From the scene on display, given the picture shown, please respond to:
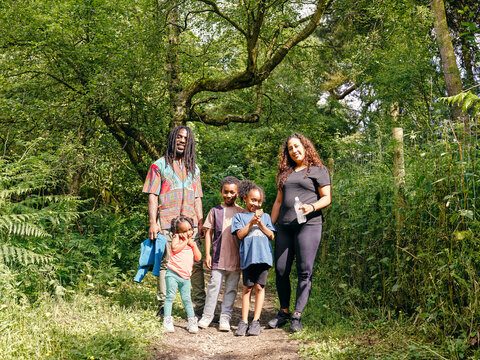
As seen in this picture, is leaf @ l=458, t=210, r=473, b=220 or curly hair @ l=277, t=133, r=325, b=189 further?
curly hair @ l=277, t=133, r=325, b=189

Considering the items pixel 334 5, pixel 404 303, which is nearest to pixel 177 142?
pixel 404 303

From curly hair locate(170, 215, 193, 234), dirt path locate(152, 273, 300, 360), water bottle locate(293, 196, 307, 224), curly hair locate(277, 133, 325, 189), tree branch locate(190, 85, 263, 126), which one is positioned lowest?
dirt path locate(152, 273, 300, 360)

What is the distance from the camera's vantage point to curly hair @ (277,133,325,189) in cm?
488

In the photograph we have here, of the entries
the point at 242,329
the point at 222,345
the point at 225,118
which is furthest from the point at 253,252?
the point at 225,118

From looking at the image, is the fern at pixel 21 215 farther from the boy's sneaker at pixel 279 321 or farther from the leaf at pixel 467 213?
the leaf at pixel 467 213

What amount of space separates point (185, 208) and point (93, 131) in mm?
4331

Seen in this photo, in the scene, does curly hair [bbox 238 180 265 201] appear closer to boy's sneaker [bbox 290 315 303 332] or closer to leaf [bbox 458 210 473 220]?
boy's sneaker [bbox 290 315 303 332]

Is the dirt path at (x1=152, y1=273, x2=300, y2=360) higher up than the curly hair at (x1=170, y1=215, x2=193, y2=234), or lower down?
lower down

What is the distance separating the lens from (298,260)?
4.73 meters

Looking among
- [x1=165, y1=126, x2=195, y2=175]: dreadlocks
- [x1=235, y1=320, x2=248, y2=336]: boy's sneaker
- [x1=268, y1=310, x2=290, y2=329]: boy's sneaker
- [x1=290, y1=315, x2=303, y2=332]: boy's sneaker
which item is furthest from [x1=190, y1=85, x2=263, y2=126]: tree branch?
[x1=290, y1=315, x2=303, y2=332]: boy's sneaker

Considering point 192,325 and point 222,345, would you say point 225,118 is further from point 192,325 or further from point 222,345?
point 222,345

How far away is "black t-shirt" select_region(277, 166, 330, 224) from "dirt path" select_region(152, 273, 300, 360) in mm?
1294

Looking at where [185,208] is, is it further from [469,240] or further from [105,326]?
[469,240]

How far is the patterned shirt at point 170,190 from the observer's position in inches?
195
